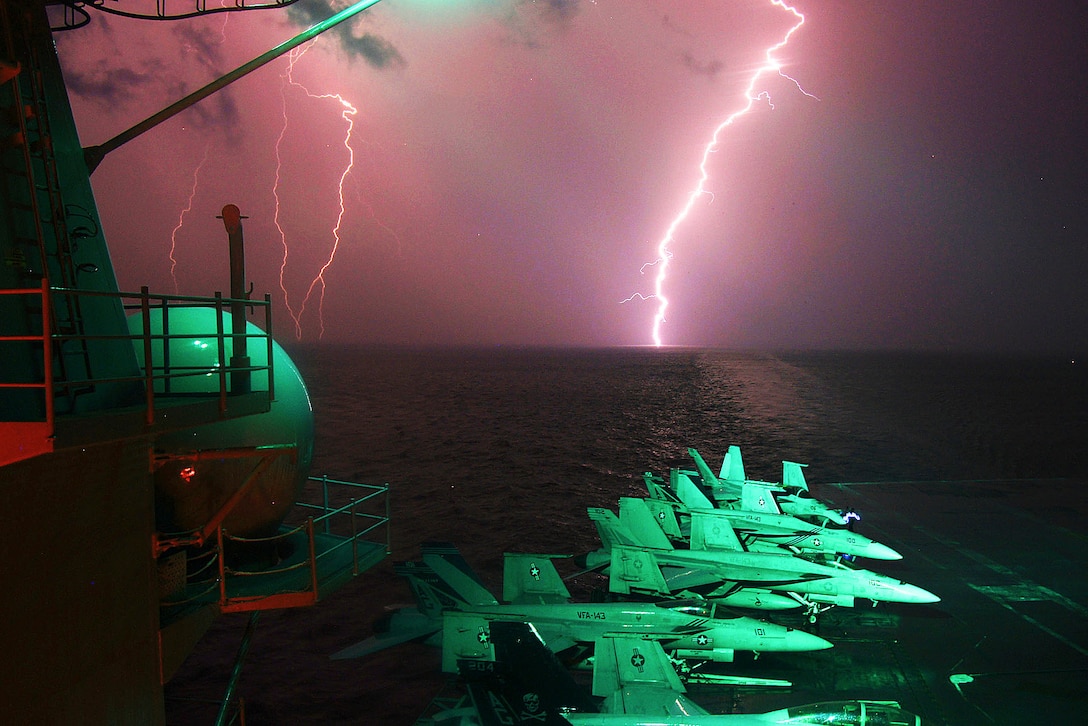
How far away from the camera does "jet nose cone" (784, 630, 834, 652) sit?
765 inches

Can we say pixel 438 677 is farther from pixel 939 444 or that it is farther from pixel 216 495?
pixel 939 444

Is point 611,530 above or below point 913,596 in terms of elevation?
above

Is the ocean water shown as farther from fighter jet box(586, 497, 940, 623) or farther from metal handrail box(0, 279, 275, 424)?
metal handrail box(0, 279, 275, 424)

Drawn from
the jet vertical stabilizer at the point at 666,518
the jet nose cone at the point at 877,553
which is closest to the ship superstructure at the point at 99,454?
the jet vertical stabilizer at the point at 666,518

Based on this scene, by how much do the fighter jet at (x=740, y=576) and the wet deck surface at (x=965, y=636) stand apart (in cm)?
109

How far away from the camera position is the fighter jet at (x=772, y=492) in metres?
32.0

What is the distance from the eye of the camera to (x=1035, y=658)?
19.9 m

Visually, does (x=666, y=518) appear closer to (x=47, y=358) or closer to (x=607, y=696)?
(x=607, y=696)

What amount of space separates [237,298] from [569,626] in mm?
14949

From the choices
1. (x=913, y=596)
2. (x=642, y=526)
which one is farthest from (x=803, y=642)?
(x=642, y=526)

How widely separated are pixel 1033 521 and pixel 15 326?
1862 inches

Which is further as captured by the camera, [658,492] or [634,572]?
[658,492]

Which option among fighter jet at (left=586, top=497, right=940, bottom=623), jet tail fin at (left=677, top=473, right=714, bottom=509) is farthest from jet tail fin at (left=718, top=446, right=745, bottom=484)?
fighter jet at (left=586, top=497, right=940, bottom=623)

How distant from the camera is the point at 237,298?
30.7 ft
